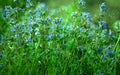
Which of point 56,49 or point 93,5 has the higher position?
point 93,5

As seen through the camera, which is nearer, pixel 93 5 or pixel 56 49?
pixel 56 49

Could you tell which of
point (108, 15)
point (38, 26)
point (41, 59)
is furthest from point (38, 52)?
point (108, 15)

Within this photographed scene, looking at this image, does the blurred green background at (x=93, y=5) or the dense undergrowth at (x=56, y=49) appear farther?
the blurred green background at (x=93, y=5)

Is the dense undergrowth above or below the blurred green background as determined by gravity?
below

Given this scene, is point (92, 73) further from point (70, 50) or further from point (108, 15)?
point (108, 15)

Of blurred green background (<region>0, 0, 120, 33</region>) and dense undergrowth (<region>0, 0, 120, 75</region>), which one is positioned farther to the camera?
blurred green background (<region>0, 0, 120, 33</region>)

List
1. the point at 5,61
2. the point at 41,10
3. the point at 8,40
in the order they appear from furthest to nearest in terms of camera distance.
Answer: the point at 41,10
the point at 8,40
the point at 5,61

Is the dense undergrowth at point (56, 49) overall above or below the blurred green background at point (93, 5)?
below

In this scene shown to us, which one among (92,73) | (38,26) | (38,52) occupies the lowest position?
(92,73)
